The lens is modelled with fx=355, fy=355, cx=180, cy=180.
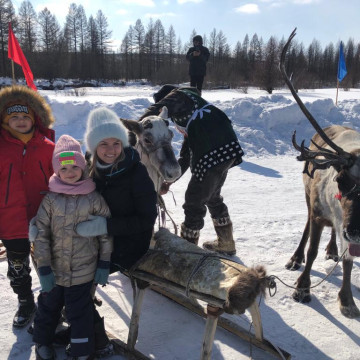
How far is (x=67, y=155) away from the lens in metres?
2.39

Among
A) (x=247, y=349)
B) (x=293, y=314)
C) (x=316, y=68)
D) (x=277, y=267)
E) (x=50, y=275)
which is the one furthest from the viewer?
(x=316, y=68)

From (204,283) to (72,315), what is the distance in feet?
3.13

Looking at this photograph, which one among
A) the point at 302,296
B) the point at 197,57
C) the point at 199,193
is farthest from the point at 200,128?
the point at 197,57

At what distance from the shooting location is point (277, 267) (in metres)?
4.07

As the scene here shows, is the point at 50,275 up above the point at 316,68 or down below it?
below

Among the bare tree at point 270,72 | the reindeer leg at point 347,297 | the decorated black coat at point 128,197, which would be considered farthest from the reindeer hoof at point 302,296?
the bare tree at point 270,72

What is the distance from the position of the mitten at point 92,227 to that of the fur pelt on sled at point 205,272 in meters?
0.49

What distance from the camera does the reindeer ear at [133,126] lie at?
3350 mm

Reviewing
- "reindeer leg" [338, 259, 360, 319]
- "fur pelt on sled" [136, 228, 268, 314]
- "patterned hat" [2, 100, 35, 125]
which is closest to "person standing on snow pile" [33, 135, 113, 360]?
"fur pelt on sled" [136, 228, 268, 314]

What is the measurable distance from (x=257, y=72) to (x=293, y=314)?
2000 centimetres

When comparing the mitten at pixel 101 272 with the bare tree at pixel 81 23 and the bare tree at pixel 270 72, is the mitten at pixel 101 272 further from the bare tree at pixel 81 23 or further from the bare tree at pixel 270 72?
the bare tree at pixel 81 23

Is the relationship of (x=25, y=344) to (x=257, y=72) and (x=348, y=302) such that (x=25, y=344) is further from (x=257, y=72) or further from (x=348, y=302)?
(x=257, y=72)

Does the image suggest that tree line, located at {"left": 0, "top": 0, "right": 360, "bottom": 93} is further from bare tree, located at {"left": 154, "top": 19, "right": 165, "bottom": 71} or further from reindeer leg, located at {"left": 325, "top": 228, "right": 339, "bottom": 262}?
reindeer leg, located at {"left": 325, "top": 228, "right": 339, "bottom": 262}

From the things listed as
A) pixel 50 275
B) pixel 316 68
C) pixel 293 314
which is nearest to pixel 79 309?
pixel 50 275
